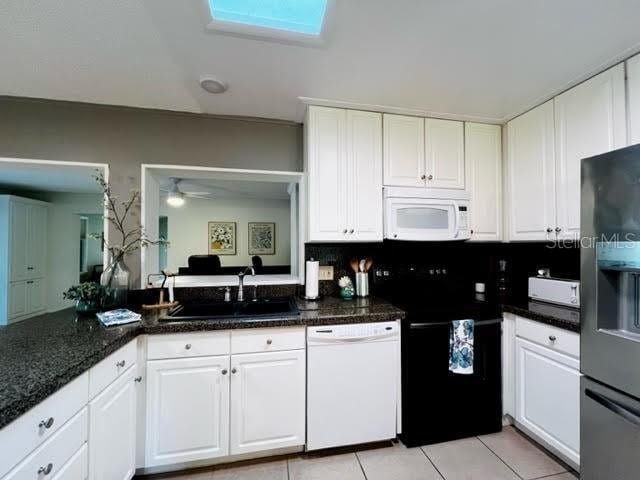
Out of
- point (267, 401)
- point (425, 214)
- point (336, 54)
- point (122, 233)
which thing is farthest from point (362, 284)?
point (122, 233)

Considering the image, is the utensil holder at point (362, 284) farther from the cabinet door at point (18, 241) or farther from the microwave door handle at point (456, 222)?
the cabinet door at point (18, 241)

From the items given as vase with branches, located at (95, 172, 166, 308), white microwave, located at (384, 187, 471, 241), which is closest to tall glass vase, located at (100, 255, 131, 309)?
vase with branches, located at (95, 172, 166, 308)

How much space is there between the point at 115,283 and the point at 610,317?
2.71 m

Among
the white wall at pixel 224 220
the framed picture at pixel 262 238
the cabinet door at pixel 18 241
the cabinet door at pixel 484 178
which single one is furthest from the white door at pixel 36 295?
the cabinet door at pixel 484 178

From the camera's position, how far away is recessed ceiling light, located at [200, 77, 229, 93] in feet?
5.63

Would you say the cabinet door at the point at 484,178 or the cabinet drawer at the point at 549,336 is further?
Answer: the cabinet door at the point at 484,178

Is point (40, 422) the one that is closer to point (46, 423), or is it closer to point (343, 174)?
point (46, 423)

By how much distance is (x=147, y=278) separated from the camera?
6.84ft

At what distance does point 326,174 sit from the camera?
205 centimetres

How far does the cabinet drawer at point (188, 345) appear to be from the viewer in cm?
155

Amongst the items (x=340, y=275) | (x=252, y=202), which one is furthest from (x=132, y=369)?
(x=252, y=202)

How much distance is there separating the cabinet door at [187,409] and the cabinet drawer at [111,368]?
0.45 ft

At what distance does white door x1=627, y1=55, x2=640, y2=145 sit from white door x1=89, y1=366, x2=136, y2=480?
2.92 metres

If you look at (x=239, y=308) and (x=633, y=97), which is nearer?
(x=633, y=97)
